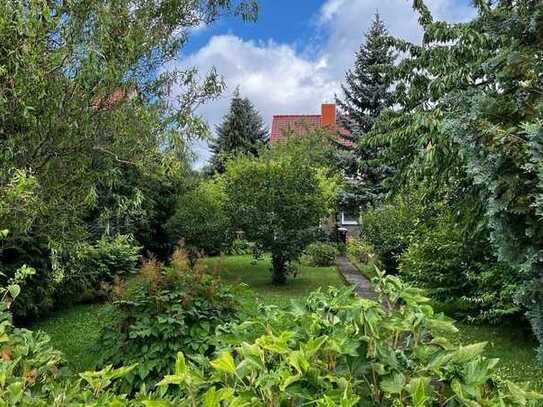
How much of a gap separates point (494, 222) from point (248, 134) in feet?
81.1

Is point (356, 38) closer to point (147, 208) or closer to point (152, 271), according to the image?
point (147, 208)

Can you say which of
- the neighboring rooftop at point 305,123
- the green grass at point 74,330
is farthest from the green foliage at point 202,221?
the neighboring rooftop at point 305,123

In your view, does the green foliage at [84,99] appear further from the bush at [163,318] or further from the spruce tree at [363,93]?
the spruce tree at [363,93]

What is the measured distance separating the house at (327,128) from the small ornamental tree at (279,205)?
6.67m

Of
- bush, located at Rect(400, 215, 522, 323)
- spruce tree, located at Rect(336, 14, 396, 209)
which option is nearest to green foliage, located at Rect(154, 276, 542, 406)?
bush, located at Rect(400, 215, 522, 323)

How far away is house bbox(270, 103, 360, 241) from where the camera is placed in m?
20.5

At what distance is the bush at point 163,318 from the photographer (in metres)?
3.69

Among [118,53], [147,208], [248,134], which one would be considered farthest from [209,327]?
[248,134]

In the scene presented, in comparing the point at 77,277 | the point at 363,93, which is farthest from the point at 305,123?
the point at 77,277

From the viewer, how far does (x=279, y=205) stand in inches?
424

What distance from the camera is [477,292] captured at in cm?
663

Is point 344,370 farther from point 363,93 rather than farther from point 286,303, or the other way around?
point 363,93

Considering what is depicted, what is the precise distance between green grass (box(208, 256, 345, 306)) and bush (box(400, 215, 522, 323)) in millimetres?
2463

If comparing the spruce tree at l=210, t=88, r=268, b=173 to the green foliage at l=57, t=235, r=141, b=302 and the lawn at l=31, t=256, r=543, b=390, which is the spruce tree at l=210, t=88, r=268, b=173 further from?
the green foliage at l=57, t=235, r=141, b=302
